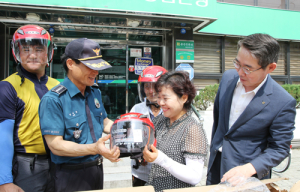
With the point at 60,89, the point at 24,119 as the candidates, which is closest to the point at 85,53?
the point at 60,89

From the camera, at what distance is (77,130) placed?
176cm

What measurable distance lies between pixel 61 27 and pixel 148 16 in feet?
9.59

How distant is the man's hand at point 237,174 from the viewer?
53.6 inches

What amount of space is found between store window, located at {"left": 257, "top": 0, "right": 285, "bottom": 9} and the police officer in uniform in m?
8.96

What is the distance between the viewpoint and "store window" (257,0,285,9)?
8555mm

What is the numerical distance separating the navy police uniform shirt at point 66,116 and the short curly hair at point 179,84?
0.71 meters

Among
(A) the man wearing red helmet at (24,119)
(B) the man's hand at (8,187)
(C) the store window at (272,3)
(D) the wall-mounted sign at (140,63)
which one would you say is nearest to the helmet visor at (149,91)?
(A) the man wearing red helmet at (24,119)

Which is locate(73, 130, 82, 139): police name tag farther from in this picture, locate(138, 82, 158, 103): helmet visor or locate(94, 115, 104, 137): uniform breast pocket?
locate(138, 82, 158, 103): helmet visor

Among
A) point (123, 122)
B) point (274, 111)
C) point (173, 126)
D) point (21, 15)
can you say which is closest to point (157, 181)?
point (173, 126)

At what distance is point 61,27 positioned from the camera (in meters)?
6.71

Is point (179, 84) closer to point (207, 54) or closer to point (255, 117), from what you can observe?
point (255, 117)

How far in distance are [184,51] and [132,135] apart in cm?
605

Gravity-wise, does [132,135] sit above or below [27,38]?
below

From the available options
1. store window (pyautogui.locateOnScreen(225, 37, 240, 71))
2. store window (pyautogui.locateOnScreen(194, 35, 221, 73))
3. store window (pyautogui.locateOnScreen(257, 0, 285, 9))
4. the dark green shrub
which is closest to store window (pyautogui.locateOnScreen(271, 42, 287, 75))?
store window (pyautogui.locateOnScreen(257, 0, 285, 9))
